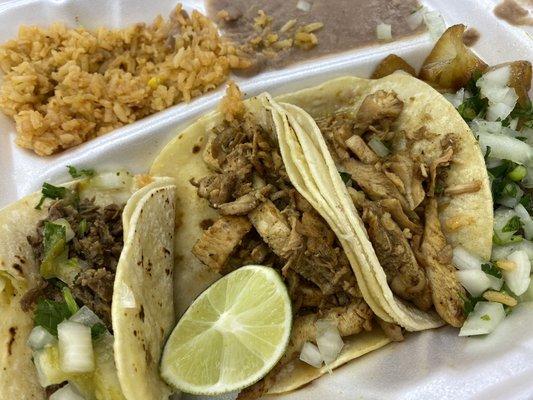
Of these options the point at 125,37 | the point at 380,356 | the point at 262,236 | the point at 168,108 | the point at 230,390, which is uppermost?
the point at 125,37

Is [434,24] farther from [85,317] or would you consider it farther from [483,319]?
[85,317]

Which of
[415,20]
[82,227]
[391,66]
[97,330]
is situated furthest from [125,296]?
[415,20]

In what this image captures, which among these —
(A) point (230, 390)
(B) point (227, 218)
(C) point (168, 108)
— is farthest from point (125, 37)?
(A) point (230, 390)

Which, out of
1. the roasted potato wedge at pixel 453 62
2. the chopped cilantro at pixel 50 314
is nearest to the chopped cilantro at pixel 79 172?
the chopped cilantro at pixel 50 314

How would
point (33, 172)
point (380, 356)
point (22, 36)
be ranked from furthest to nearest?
1. point (22, 36)
2. point (33, 172)
3. point (380, 356)

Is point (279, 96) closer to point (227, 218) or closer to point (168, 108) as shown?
point (168, 108)

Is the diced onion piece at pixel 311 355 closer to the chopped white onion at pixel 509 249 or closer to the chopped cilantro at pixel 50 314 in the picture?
the chopped white onion at pixel 509 249
